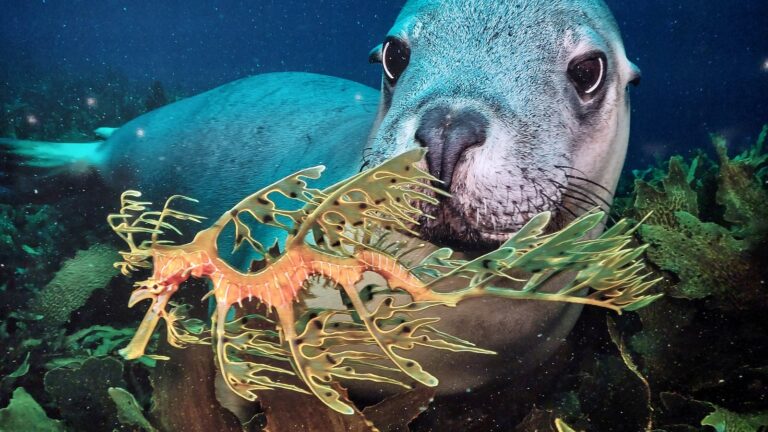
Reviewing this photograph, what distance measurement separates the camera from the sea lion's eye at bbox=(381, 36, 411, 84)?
6.68ft

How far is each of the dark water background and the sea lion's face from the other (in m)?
3.52

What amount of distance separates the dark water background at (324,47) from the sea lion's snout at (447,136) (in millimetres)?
4263

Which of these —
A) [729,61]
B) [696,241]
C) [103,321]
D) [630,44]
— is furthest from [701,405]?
[630,44]

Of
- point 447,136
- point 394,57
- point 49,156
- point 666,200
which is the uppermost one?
point 394,57

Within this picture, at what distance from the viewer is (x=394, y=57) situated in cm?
208

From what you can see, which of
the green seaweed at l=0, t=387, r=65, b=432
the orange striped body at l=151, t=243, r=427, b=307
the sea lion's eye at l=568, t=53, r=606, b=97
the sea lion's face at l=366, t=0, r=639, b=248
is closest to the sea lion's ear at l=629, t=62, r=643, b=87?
the sea lion's face at l=366, t=0, r=639, b=248

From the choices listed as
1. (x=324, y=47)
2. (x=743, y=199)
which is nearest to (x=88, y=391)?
(x=743, y=199)

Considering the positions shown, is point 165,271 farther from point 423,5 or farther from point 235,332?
point 423,5

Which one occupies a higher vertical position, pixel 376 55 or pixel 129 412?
pixel 376 55

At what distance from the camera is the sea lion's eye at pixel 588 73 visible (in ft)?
6.17

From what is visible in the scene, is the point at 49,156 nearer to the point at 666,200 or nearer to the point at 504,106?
the point at 504,106

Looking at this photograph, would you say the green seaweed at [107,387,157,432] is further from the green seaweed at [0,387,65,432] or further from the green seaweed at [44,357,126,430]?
the green seaweed at [0,387,65,432]

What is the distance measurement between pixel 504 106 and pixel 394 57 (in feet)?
2.03

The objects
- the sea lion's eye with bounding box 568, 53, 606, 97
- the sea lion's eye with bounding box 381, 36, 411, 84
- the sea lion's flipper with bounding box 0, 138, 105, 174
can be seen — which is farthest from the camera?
the sea lion's flipper with bounding box 0, 138, 105, 174
